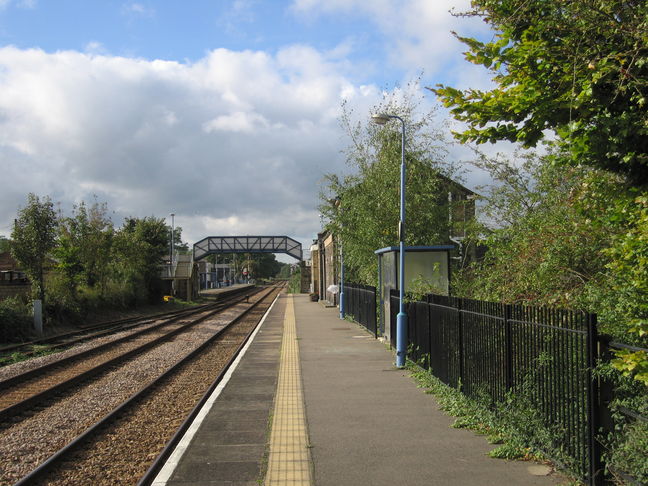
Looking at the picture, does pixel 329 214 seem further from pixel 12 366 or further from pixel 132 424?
pixel 132 424

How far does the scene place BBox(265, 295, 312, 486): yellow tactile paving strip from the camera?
5.52 m

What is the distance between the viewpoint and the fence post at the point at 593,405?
482 centimetres

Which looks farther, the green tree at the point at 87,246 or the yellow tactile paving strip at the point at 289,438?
the green tree at the point at 87,246

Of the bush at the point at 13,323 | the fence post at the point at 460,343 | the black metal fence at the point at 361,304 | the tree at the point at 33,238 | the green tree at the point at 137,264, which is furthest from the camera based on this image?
the green tree at the point at 137,264

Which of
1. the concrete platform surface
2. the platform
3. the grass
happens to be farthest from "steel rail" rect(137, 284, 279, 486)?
the grass

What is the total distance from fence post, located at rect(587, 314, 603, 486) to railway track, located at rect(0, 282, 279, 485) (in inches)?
172

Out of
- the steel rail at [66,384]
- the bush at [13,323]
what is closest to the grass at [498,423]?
the steel rail at [66,384]

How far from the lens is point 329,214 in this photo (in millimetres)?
23719

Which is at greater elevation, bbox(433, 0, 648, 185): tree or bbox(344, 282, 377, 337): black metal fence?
bbox(433, 0, 648, 185): tree

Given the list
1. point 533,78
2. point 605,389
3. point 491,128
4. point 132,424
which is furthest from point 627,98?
point 132,424

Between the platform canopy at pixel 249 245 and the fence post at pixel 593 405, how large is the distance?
80.0 meters

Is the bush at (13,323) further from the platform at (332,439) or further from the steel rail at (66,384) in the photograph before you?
the platform at (332,439)

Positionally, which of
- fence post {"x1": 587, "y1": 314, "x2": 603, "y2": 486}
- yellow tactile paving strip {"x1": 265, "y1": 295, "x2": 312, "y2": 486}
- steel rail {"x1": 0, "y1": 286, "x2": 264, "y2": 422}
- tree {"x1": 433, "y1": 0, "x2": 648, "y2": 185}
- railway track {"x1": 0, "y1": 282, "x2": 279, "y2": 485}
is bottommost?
railway track {"x1": 0, "y1": 282, "x2": 279, "y2": 485}

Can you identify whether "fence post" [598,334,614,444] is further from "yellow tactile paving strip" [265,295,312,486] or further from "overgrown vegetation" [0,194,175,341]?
"overgrown vegetation" [0,194,175,341]
